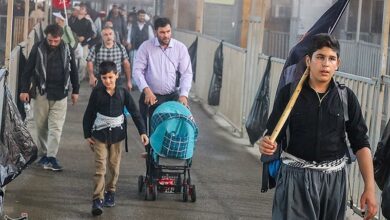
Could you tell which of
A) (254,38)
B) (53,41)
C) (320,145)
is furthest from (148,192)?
(254,38)

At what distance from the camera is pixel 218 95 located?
48.8 feet

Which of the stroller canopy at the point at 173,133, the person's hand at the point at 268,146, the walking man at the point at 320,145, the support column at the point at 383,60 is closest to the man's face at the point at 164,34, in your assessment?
the stroller canopy at the point at 173,133

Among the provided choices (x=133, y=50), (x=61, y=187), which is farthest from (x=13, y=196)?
(x=133, y=50)

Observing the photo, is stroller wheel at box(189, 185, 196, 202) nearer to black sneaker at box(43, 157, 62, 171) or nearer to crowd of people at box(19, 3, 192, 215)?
crowd of people at box(19, 3, 192, 215)

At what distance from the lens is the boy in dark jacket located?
8.12m

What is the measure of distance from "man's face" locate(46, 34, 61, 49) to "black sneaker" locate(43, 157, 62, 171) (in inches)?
50.7

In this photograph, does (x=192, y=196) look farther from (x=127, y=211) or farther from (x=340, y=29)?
(x=340, y=29)

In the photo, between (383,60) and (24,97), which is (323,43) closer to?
(383,60)

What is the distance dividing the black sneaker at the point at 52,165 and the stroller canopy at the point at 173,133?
6.31 feet

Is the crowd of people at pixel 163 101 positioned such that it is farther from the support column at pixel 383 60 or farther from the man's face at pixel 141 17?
the man's face at pixel 141 17

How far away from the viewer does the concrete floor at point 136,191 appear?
8.11 m

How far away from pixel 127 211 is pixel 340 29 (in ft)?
49.1

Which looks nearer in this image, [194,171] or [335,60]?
[335,60]

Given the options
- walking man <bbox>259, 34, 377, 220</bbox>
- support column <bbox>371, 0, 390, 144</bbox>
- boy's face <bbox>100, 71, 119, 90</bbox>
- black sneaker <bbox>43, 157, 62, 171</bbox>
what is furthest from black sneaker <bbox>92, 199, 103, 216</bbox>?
walking man <bbox>259, 34, 377, 220</bbox>
